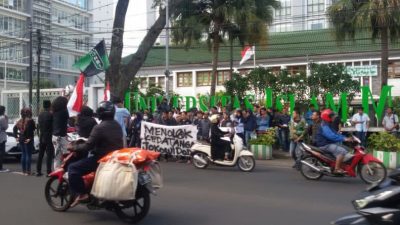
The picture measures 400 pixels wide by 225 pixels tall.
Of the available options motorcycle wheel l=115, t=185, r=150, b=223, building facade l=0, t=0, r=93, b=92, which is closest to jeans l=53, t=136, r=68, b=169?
motorcycle wheel l=115, t=185, r=150, b=223

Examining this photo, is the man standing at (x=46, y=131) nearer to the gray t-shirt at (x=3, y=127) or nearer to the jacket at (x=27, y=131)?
the jacket at (x=27, y=131)

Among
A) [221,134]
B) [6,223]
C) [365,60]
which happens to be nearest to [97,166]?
[6,223]

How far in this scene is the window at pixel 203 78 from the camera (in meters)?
47.6

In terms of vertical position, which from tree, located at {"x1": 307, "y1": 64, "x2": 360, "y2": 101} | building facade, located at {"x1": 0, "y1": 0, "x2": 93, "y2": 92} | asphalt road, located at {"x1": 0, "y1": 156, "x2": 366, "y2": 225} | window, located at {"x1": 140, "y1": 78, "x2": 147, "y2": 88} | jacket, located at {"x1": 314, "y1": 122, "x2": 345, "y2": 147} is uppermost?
building facade, located at {"x1": 0, "y1": 0, "x2": 93, "y2": 92}

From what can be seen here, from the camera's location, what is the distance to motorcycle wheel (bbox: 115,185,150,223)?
7.30 m

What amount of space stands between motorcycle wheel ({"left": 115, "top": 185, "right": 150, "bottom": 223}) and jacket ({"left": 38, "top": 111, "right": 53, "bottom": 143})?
201 inches

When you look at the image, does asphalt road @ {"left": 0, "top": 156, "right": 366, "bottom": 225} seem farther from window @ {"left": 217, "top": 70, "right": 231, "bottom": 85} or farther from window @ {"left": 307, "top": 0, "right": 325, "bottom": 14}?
window @ {"left": 307, "top": 0, "right": 325, "bottom": 14}

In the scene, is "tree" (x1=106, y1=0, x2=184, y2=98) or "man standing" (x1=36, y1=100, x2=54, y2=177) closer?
"man standing" (x1=36, y1=100, x2=54, y2=177)

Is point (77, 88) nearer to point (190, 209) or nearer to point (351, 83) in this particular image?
point (190, 209)

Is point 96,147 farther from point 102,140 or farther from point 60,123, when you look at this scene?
point 60,123

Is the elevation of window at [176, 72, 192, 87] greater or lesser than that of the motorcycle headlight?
greater

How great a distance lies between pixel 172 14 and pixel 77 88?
1489cm

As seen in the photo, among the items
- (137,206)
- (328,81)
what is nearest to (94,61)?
(328,81)

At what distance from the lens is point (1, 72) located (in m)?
68.5
